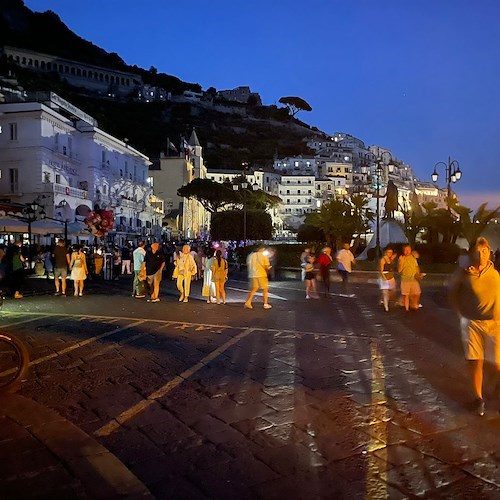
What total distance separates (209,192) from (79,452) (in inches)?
2788

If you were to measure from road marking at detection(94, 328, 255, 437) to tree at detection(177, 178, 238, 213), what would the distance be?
66.4 m

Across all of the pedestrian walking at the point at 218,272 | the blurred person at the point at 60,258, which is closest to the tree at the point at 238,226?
the blurred person at the point at 60,258

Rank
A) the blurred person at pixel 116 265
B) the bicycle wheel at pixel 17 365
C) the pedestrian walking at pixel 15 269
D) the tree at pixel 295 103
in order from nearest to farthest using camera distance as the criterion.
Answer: the bicycle wheel at pixel 17 365
the pedestrian walking at pixel 15 269
the blurred person at pixel 116 265
the tree at pixel 295 103

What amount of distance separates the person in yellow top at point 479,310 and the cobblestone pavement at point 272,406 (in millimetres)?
516

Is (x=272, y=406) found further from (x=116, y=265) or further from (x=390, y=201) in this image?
(x=390, y=201)

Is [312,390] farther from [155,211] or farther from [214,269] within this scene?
[155,211]

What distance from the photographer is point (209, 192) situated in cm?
7406

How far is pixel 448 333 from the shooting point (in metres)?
9.77

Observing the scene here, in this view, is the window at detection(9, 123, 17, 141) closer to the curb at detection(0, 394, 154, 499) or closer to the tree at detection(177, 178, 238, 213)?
the tree at detection(177, 178, 238, 213)

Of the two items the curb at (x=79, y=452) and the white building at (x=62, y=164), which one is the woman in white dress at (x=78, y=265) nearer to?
the curb at (x=79, y=452)


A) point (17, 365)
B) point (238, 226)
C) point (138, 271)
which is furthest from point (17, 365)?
point (238, 226)

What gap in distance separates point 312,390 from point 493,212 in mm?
23734

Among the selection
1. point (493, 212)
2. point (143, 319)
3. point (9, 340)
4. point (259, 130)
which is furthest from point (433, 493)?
point (259, 130)

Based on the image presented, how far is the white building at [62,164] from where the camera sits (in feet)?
131
